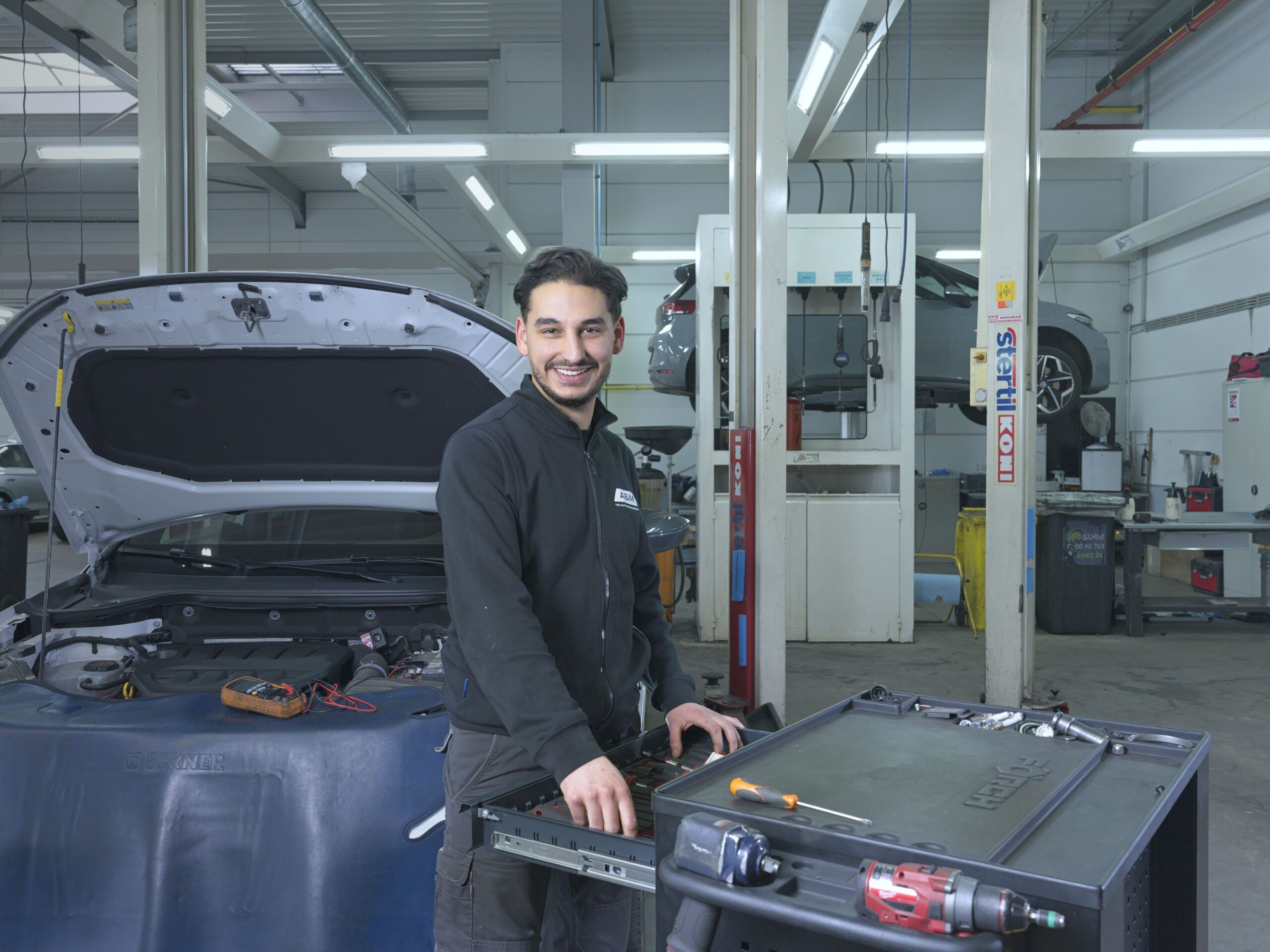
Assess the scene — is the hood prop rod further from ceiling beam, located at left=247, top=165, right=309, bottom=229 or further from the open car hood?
ceiling beam, located at left=247, top=165, right=309, bottom=229

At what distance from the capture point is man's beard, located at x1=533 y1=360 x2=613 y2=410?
4.31ft

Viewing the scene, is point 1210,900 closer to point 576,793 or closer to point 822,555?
point 576,793

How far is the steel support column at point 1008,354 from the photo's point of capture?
3.84 meters

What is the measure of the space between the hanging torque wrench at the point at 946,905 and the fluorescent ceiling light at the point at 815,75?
5119mm

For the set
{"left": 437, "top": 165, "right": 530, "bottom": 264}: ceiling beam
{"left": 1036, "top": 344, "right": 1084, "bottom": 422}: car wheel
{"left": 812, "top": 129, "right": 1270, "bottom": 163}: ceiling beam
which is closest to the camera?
{"left": 812, "top": 129, "right": 1270, "bottom": 163}: ceiling beam

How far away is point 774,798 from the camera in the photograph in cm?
89

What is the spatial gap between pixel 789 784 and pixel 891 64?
11068 millimetres

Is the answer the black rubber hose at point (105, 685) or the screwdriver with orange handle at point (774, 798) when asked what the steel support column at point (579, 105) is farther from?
the screwdriver with orange handle at point (774, 798)

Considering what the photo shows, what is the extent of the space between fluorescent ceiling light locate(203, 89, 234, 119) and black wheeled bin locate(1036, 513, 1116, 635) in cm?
615

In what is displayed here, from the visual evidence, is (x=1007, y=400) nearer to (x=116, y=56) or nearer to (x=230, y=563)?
(x=230, y=563)

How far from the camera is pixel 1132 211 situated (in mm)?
10758

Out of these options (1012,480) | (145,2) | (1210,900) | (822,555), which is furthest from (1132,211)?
(145,2)

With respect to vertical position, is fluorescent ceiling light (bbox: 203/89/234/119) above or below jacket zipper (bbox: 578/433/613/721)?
above

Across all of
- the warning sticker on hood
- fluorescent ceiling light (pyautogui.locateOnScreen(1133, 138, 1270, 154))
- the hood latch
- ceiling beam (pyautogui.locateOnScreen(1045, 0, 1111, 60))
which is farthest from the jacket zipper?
ceiling beam (pyautogui.locateOnScreen(1045, 0, 1111, 60))
